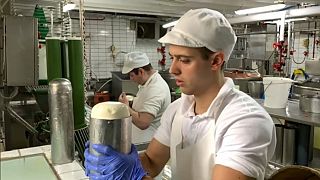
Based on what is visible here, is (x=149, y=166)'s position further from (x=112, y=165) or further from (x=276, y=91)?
(x=276, y=91)

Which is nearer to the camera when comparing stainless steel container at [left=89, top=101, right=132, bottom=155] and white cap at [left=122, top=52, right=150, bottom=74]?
stainless steel container at [left=89, top=101, right=132, bottom=155]

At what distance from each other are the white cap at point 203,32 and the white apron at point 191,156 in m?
0.31

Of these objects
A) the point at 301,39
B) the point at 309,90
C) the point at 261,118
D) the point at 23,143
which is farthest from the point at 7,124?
the point at 301,39

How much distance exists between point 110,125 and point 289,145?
292 cm

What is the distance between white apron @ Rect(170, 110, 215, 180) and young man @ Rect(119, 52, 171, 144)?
1.14 m

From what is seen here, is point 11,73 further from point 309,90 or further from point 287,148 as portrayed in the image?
point 309,90

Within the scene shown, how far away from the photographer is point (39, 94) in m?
2.94

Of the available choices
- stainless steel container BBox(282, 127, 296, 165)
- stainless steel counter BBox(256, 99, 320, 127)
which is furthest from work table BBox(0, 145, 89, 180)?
stainless steel container BBox(282, 127, 296, 165)

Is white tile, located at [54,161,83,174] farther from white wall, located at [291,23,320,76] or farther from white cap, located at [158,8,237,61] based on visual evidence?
white wall, located at [291,23,320,76]

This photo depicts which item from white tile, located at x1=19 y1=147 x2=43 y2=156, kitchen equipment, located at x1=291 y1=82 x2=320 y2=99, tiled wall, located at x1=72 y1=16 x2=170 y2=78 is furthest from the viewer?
tiled wall, located at x1=72 y1=16 x2=170 y2=78

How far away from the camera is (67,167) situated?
4.27ft

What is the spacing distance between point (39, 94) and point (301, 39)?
6.67 meters

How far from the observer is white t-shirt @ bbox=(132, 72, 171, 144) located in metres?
2.53

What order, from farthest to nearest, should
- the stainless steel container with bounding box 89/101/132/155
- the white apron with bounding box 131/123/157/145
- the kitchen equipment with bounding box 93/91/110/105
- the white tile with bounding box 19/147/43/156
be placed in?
the kitchen equipment with bounding box 93/91/110/105 → the white apron with bounding box 131/123/157/145 → the white tile with bounding box 19/147/43/156 → the stainless steel container with bounding box 89/101/132/155
